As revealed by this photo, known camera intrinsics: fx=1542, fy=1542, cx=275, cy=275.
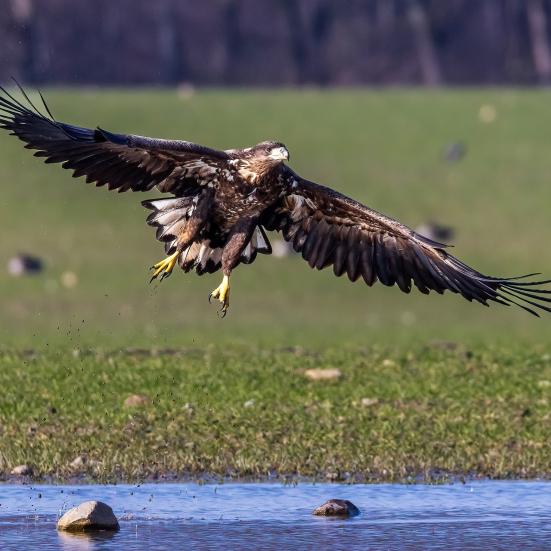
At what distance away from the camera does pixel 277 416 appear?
13.1 meters

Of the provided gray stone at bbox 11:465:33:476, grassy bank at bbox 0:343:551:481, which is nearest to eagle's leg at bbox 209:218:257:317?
grassy bank at bbox 0:343:551:481

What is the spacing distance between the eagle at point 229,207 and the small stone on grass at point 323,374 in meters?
3.02

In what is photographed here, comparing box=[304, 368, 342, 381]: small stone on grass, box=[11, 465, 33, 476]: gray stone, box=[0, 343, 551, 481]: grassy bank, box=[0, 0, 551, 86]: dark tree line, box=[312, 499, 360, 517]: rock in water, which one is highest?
box=[0, 0, 551, 86]: dark tree line

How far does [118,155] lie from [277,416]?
116 inches

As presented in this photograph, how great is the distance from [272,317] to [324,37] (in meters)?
42.1

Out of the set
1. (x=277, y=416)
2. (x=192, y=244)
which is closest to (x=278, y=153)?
(x=192, y=244)

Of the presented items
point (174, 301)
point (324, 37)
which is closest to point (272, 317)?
point (174, 301)

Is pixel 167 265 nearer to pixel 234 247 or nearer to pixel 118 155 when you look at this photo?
pixel 234 247

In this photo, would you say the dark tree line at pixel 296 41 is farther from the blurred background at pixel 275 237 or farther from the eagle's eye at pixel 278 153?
the eagle's eye at pixel 278 153

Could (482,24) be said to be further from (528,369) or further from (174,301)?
(528,369)

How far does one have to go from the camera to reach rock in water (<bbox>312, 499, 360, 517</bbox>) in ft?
33.3

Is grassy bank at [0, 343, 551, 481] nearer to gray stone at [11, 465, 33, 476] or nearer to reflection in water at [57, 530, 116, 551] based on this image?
gray stone at [11, 465, 33, 476]

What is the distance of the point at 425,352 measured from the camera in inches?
667

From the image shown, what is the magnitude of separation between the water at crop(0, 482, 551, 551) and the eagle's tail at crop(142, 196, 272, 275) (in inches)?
65.4
